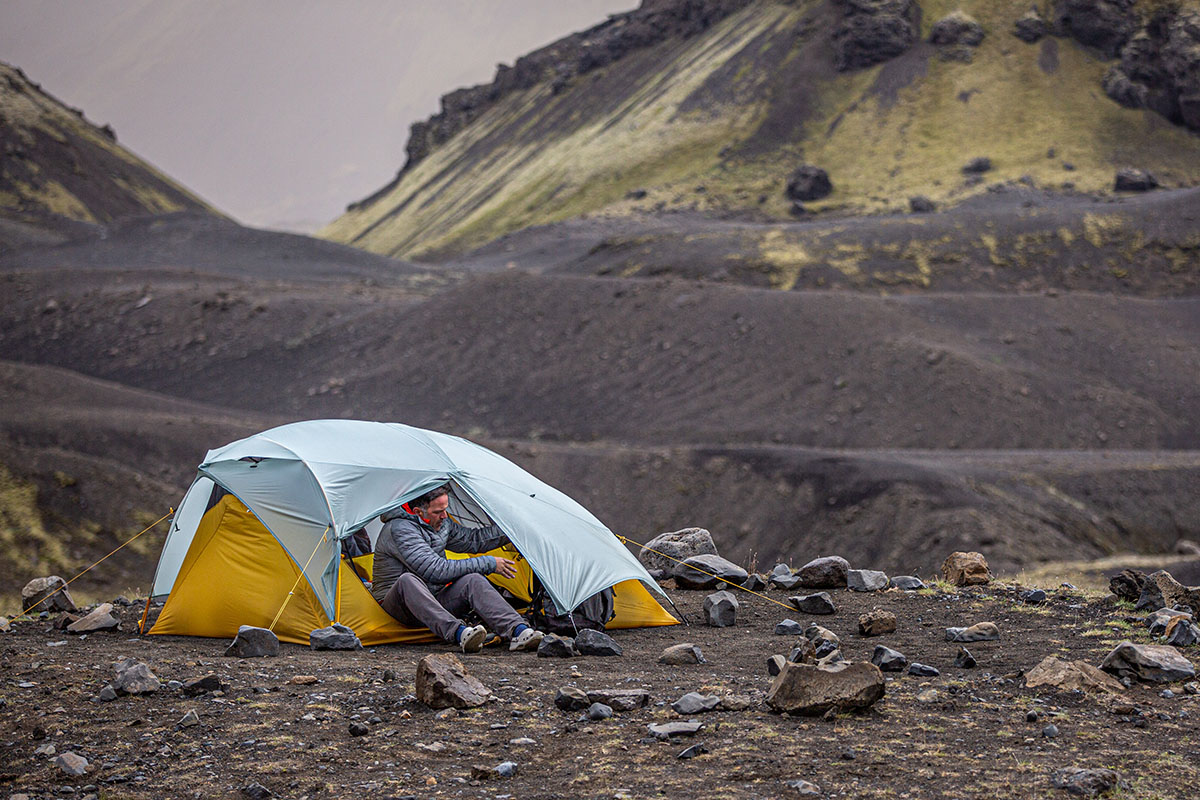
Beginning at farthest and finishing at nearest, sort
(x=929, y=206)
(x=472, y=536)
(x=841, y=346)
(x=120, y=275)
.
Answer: (x=929, y=206) < (x=120, y=275) < (x=841, y=346) < (x=472, y=536)

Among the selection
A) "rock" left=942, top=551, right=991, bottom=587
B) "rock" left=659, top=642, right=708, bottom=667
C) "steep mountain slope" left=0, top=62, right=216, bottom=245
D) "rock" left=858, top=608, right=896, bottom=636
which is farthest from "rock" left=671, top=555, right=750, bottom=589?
"steep mountain slope" left=0, top=62, right=216, bottom=245

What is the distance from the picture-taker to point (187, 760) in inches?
208

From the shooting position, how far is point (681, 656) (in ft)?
24.0

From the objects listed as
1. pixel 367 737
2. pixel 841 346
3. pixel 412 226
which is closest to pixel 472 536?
pixel 367 737

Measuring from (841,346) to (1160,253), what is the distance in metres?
24.3

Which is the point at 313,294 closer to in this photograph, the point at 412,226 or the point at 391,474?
the point at 391,474

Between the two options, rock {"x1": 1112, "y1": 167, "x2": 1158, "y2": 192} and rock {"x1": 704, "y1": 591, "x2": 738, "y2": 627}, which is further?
rock {"x1": 1112, "y1": 167, "x2": 1158, "y2": 192}

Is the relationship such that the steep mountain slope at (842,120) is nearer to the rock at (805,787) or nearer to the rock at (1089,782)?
the rock at (1089,782)

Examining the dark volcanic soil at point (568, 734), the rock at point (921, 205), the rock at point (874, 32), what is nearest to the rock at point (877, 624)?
the dark volcanic soil at point (568, 734)

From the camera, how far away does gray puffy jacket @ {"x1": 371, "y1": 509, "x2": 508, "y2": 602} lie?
26.6 feet

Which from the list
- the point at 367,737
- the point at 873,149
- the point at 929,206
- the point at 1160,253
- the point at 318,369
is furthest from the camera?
the point at 873,149

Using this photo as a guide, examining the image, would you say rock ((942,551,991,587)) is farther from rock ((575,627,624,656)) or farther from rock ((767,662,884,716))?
rock ((767,662,884,716))

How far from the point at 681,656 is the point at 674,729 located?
1806 millimetres

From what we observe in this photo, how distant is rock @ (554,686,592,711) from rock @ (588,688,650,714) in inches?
1.5
